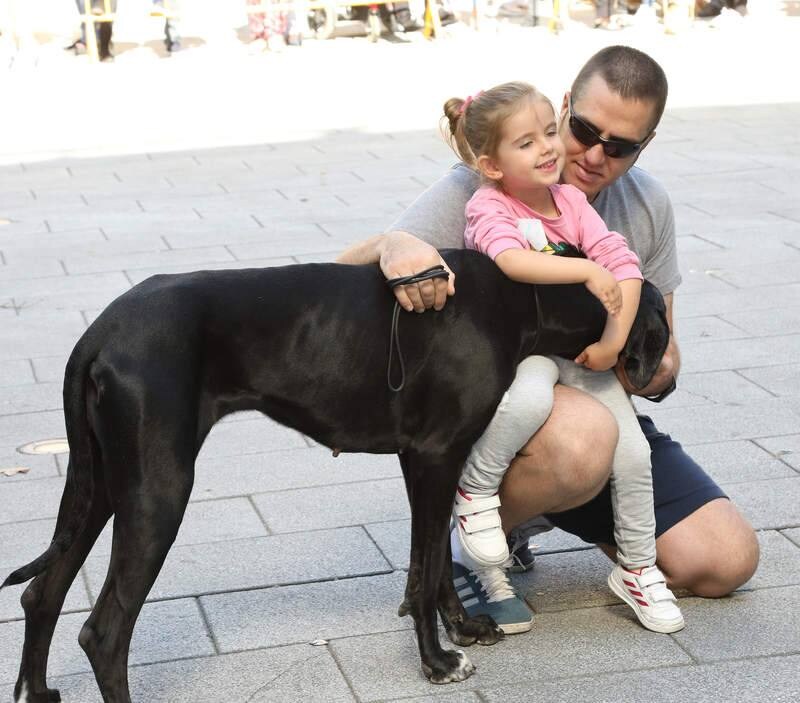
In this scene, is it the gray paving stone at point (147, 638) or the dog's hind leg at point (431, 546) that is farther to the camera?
the gray paving stone at point (147, 638)

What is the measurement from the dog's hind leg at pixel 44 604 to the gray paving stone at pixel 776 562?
1881mm

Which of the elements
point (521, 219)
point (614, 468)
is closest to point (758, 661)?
point (614, 468)

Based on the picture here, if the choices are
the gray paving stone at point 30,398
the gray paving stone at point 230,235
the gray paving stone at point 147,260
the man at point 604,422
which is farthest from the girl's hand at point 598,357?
the gray paving stone at point 230,235

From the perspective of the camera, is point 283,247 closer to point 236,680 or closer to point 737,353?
point 737,353

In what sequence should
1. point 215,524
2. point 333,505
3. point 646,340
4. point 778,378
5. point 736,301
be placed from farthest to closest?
point 736,301 < point 778,378 < point 333,505 < point 215,524 < point 646,340

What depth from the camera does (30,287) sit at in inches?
291

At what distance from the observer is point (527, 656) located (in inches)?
137

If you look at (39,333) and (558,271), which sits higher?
(558,271)

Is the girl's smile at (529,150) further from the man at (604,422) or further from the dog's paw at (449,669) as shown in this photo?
the dog's paw at (449,669)

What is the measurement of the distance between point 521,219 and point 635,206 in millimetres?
600

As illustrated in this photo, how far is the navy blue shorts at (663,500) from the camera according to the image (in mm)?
3777

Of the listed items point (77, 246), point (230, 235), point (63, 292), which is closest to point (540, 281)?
point (63, 292)

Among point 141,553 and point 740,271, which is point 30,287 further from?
point 141,553

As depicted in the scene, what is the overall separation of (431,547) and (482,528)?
206 millimetres
